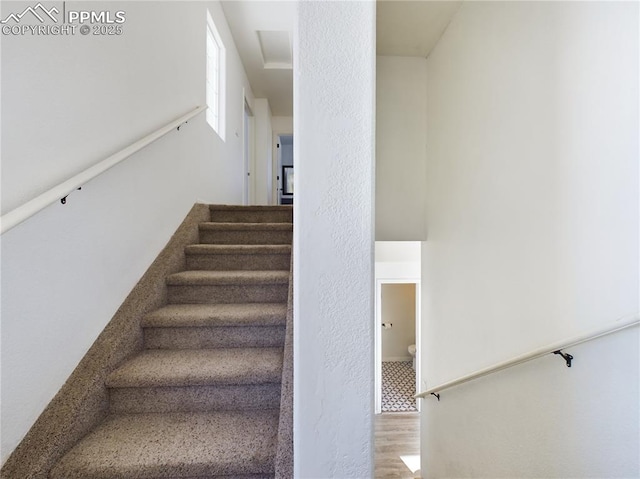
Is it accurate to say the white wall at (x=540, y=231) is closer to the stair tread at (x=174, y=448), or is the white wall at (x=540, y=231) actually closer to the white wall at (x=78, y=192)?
the stair tread at (x=174, y=448)

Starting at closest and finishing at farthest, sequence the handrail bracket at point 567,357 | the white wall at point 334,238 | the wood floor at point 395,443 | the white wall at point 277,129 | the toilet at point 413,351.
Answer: the white wall at point 334,238, the handrail bracket at point 567,357, the wood floor at point 395,443, the toilet at point 413,351, the white wall at point 277,129

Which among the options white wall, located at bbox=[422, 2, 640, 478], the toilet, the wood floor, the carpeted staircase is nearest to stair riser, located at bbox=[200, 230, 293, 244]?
the carpeted staircase

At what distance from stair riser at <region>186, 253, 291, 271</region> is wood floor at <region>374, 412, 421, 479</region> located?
2760mm

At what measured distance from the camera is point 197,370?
4.32 ft

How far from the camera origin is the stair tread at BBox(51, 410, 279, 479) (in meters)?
1.04

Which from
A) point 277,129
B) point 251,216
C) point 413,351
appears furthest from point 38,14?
point 413,351

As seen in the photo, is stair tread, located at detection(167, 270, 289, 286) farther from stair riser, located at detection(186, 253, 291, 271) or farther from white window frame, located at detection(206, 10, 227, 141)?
white window frame, located at detection(206, 10, 227, 141)

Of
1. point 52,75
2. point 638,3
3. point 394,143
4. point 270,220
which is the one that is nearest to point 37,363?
point 52,75

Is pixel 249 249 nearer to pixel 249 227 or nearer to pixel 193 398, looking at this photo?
pixel 249 227

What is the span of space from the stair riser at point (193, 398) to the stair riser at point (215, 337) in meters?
0.27

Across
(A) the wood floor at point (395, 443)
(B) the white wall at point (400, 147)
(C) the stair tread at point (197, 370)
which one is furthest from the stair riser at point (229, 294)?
(A) the wood floor at point (395, 443)

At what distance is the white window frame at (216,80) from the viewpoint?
10.7 ft

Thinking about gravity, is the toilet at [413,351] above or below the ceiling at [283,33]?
below

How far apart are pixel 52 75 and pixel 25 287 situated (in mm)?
731
